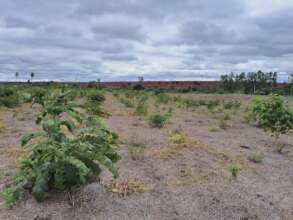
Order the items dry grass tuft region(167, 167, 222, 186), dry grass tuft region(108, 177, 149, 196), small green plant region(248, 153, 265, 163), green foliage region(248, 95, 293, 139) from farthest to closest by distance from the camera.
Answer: green foliage region(248, 95, 293, 139)
small green plant region(248, 153, 265, 163)
dry grass tuft region(167, 167, 222, 186)
dry grass tuft region(108, 177, 149, 196)

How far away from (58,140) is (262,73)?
46.7 m

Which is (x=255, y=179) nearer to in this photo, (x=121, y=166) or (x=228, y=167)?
(x=228, y=167)

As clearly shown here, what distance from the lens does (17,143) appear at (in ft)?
18.8

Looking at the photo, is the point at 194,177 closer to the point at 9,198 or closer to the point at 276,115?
the point at 9,198

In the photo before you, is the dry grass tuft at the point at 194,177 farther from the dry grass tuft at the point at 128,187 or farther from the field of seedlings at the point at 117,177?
the dry grass tuft at the point at 128,187

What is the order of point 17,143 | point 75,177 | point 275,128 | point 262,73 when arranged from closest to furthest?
point 75,177, point 17,143, point 275,128, point 262,73

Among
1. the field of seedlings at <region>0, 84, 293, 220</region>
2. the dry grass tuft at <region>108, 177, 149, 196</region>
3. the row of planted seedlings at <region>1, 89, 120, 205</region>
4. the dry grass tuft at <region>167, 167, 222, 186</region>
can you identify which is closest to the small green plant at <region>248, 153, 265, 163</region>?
the field of seedlings at <region>0, 84, 293, 220</region>

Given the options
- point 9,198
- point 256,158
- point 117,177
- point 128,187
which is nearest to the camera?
point 9,198

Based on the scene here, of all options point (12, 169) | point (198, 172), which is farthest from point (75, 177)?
point (198, 172)

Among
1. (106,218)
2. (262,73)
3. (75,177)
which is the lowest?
(106,218)

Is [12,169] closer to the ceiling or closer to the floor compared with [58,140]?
closer to the floor

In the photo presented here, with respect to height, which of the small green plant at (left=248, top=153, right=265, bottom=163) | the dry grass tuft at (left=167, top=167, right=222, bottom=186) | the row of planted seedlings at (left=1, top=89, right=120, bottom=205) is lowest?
the dry grass tuft at (left=167, top=167, right=222, bottom=186)


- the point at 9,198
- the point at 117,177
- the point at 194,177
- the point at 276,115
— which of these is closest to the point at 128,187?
the point at 117,177

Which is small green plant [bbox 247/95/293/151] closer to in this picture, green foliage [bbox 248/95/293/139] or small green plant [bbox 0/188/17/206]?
green foliage [bbox 248/95/293/139]
